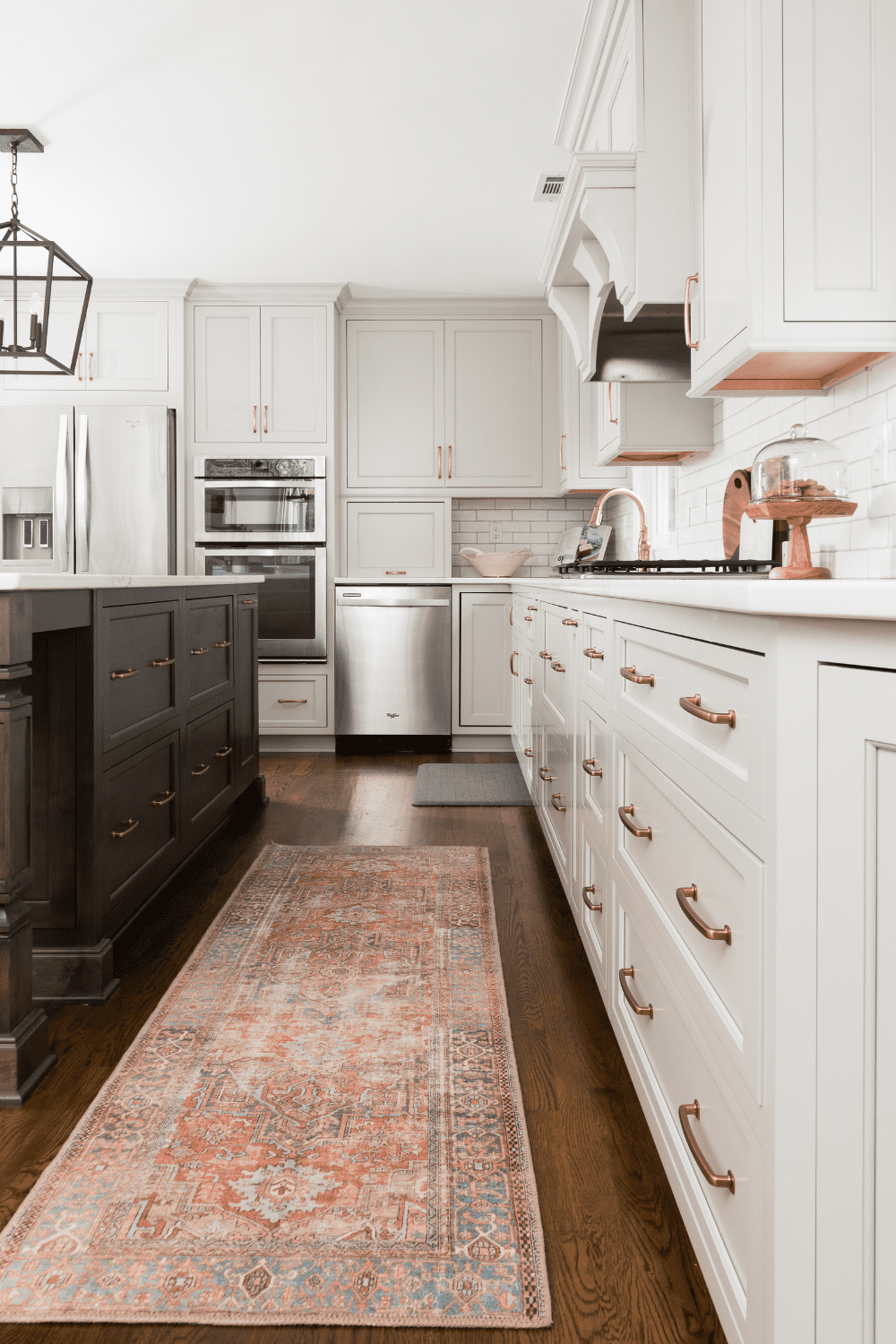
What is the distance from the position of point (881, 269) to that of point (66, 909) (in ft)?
6.86

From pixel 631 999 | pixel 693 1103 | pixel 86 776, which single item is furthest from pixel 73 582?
pixel 693 1103

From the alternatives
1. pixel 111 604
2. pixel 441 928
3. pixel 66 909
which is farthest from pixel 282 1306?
pixel 111 604

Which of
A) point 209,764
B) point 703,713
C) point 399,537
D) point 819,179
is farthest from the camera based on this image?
point 399,537

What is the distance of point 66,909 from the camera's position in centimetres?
198

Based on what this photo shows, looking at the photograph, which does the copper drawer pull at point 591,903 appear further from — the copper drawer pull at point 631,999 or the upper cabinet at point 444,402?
the upper cabinet at point 444,402

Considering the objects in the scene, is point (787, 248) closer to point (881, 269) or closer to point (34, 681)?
point (881, 269)

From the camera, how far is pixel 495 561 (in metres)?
5.39

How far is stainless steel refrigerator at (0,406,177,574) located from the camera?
5086mm

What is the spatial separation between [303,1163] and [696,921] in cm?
78

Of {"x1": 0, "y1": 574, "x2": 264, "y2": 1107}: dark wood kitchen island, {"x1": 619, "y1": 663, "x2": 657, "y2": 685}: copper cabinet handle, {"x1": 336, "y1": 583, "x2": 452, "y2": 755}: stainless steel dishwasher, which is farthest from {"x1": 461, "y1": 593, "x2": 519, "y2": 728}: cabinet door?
{"x1": 619, "y1": 663, "x2": 657, "y2": 685}: copper cabinet handle

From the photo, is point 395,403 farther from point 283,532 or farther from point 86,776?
point 86,776

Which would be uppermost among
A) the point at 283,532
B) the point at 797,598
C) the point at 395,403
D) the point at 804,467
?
the point at 395,403

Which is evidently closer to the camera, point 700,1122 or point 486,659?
point 700,1122

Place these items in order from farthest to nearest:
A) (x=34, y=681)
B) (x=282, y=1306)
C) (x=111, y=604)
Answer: (x=111, y=604) → (x=34, y=681) → (x=282, y=1306)
